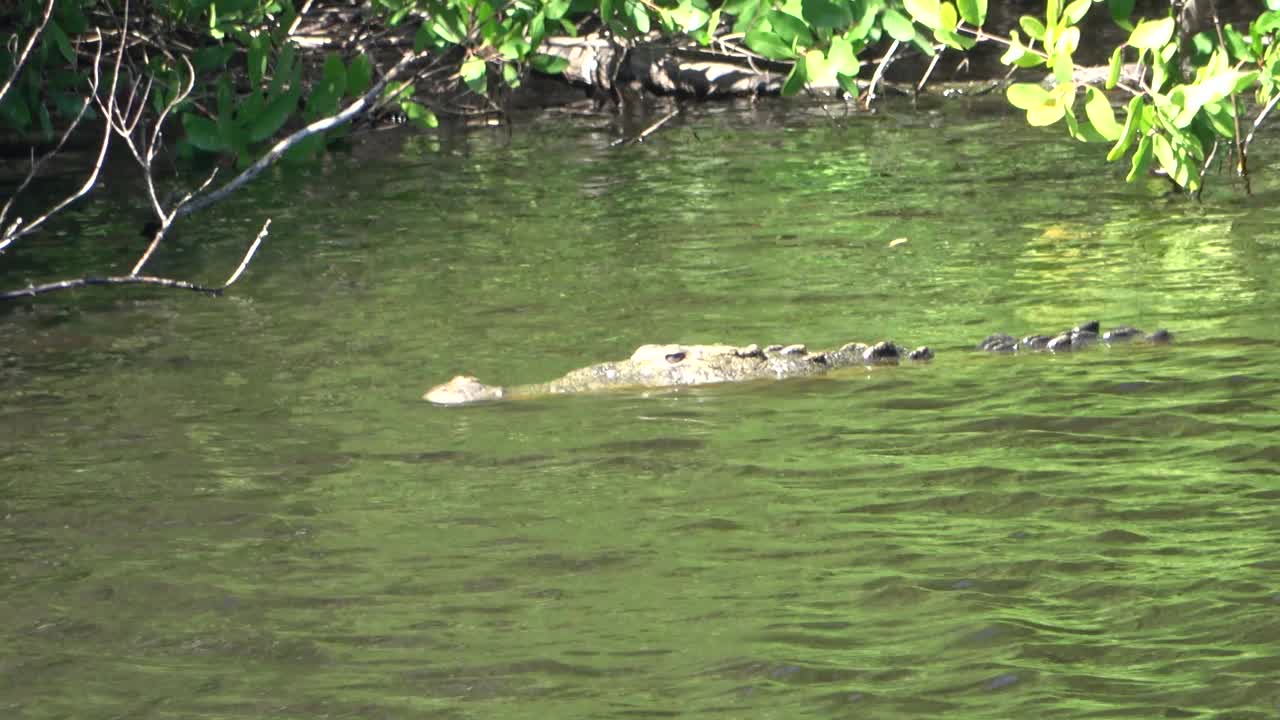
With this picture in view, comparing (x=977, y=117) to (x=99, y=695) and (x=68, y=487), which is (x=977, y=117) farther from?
(x=99, y=695)

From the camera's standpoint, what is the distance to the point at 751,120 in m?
20.9

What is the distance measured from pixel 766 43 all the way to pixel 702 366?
175cm

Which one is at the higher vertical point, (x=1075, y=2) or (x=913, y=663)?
(x=1075, y=2)

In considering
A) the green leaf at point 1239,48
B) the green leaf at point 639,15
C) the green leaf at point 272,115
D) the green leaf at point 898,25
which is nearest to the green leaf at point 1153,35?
the green leaf at point 898,25

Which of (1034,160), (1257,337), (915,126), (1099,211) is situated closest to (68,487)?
(1257,337)

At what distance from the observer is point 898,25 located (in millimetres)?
7809

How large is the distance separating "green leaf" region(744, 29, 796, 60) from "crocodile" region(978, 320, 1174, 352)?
1983 millimetres

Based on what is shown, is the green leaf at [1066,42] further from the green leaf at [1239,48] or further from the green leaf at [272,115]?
the green leaf at [272,115]

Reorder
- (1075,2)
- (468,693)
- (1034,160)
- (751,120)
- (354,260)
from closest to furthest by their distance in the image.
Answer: (468,693) → (1075,2) → (354,260) → (1034,160) → (751,120)

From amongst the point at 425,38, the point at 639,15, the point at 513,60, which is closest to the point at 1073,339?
the point at 639,15

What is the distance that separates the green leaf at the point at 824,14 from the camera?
25.0 feet

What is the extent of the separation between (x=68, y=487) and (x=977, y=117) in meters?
14.0

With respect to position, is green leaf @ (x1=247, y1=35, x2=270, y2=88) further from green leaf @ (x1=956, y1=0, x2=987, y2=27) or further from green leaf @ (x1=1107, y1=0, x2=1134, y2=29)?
green leaf @ (x1=1107, y1=0, x2=1134, y2=29)

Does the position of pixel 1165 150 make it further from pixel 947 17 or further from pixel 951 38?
pixel 947 17
